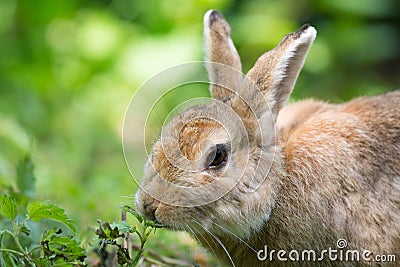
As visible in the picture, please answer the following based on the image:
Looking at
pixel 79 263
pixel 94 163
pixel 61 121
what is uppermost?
pixel 61 121

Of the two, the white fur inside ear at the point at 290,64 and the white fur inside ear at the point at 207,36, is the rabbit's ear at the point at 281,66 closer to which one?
the white fur inside ear at the point at 290,64

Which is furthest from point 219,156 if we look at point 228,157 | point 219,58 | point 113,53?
point 113,53

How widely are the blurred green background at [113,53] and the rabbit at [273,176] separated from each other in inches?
107

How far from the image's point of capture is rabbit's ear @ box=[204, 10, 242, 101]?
13.2 ft

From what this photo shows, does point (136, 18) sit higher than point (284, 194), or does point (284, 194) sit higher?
point (136, 18)

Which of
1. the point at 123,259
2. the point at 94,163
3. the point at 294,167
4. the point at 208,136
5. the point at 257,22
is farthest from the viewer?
the point at 257,22

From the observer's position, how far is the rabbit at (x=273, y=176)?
11.3 ft

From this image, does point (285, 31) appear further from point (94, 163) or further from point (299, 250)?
point (299, 250)

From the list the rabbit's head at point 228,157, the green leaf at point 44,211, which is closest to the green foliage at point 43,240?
the green leaf at point 44,211

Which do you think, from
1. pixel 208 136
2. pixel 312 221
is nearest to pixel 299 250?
pixel 312 221

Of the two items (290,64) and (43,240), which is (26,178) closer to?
(43,240)

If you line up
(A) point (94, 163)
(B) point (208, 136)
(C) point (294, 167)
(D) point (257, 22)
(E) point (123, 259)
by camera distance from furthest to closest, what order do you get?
1. (D) point (257, 22)
2. (A) point (94, 163)
3. (C) point (294, 167)
4. (B) point (208, 136)
5. (E) point (123, 259)

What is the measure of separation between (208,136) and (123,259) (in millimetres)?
745

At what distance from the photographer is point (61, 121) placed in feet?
24.4
